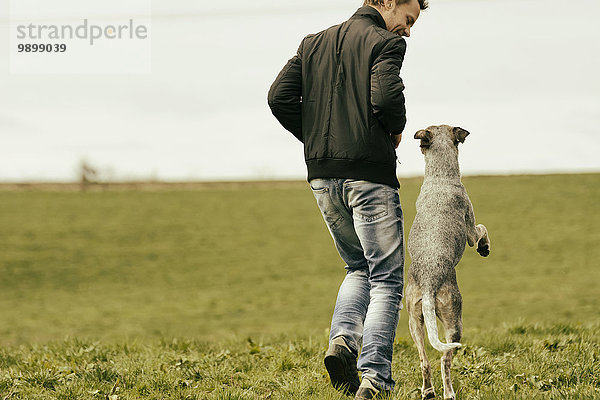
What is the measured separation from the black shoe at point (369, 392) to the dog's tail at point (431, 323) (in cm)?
54

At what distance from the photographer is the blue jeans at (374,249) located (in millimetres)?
3930

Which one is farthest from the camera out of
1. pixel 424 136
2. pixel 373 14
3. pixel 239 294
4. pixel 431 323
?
pixel 239 294

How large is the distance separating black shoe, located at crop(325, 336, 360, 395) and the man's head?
208 cm

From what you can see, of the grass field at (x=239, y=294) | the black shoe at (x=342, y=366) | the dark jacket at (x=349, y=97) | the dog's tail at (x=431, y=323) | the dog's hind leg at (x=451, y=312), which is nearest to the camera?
the dog's tail at (x=431, y=323)

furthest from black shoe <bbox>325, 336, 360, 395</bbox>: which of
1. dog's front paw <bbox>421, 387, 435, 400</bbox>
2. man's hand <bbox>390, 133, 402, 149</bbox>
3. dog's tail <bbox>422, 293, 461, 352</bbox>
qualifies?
man's hand <bbox>390, 133, 402, 149</bbox>

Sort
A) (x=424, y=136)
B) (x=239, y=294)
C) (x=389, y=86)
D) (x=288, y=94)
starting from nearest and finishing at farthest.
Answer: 1. (x=389, y=86)
2. (x=424, y=136)
3. (x=288, y=94)
4. (x=239, y=294)

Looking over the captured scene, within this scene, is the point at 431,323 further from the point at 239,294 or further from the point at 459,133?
the point at 239,294

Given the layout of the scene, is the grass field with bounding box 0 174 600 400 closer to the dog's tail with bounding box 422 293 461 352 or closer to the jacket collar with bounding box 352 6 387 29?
the dog's tail with bounding box 422 293 461 352

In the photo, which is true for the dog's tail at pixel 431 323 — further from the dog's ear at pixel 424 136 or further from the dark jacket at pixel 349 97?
the dog's ear at pixel 424 136

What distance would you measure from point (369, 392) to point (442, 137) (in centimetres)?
166

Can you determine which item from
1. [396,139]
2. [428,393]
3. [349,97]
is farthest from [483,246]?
[349,97]

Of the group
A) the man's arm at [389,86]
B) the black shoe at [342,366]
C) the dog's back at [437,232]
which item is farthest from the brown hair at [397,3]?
the black shoe at [342,366]

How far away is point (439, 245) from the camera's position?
148 inches

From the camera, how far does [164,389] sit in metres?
4.62
